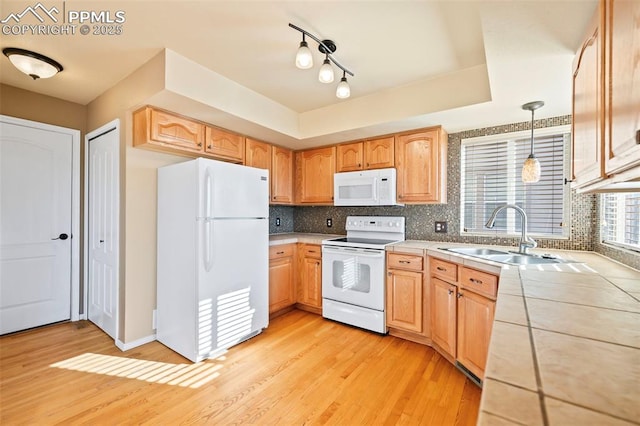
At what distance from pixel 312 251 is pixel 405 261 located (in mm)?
1135

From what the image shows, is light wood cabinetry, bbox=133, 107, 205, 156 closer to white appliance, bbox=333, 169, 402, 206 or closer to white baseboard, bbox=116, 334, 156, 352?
white appliance, bbox=333, 169, 402, 206

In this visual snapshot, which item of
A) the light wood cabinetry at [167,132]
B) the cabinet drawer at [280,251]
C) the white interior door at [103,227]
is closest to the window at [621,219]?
the cabinet drawer at [280,251]

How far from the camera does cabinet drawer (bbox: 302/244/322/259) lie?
3273mm

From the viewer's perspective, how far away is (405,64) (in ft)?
7.42

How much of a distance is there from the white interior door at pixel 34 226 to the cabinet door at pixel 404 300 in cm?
349

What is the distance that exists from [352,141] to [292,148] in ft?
2.86

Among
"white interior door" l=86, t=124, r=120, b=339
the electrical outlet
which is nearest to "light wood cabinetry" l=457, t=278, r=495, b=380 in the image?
the electrical outlet

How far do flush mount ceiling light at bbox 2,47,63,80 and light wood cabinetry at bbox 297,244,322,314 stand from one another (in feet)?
9.06

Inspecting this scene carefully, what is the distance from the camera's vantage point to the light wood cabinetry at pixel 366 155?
308cm

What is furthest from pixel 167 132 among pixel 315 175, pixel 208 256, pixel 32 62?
pixel 315 175

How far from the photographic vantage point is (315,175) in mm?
3643

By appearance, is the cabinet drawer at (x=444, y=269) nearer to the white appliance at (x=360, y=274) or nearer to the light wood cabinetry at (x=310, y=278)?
the white appliance at (x=360, y=274)

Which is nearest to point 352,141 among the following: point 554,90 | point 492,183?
point 492,183

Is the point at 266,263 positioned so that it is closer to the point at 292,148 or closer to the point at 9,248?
the point at 292,148
